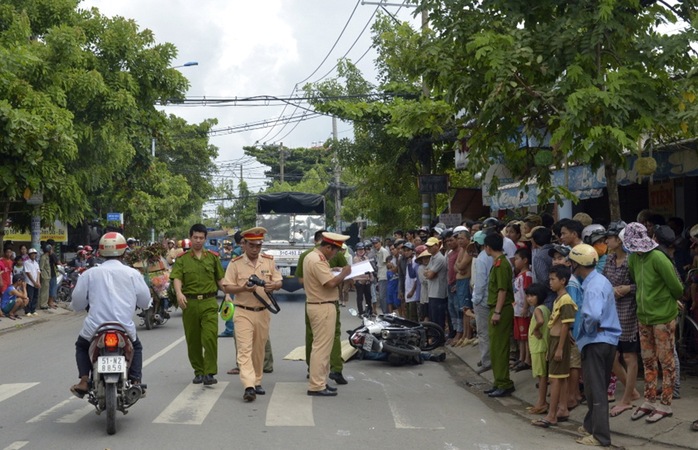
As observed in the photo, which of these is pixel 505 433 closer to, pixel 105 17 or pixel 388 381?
pixel 388 381

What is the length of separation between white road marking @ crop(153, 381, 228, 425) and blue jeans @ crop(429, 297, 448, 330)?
214 inches

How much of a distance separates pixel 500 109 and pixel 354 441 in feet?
16.4

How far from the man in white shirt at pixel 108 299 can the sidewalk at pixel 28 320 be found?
12.5m

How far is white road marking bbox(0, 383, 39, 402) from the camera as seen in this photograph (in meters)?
10.4

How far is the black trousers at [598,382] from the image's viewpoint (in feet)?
26.0

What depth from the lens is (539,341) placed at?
9.28 meters

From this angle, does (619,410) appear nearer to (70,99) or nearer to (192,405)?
(192,405)

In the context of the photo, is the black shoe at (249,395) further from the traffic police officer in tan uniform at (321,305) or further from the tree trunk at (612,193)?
the tree trunk at (612,193)

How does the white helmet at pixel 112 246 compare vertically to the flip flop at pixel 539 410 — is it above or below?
above

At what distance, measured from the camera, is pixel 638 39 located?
35.9ft

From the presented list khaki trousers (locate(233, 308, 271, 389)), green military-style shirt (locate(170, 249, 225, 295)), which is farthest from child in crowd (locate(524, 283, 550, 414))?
green military-style shirt (locate(170, 249, 225, 295))

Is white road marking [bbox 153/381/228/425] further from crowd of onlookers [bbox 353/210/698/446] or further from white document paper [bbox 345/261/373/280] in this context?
crowd of onlookers [bbox 353/210/698/446]

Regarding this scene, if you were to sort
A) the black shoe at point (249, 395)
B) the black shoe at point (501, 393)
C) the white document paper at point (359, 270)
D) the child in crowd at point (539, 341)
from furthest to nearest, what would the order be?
the black shoe at point (501, 393)
the white document paper at point (359, 270)
the black shoe at point (249, 395)
the child in crowd at point (539, 341)

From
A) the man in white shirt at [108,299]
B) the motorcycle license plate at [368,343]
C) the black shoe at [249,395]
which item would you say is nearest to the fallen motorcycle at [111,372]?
the man in white shirt at [108,299]
